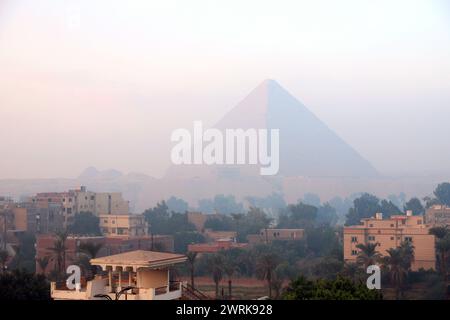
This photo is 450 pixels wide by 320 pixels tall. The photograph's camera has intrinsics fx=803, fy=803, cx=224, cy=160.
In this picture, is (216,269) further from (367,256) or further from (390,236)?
(390,236)

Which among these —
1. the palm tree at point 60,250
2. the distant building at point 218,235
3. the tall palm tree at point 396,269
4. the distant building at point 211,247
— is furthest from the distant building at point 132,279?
the distant building at point 218,235

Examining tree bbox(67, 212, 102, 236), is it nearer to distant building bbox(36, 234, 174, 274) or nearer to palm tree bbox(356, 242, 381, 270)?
distant building bbox(36, 234, 174, 274)

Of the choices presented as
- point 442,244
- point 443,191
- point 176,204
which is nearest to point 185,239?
point 442,244

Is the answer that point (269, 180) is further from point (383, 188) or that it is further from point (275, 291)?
point (275, 291)

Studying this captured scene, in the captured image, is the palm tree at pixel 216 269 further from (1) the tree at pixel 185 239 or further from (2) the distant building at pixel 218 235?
(2) the distant building at pixel 218 235

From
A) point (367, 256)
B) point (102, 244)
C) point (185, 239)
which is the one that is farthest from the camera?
point (185, 239)

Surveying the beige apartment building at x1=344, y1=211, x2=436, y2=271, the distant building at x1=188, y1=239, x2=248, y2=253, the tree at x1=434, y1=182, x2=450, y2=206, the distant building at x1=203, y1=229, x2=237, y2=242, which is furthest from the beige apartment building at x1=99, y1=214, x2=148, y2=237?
the tree at x1=434, y1=182, x2=450, y2=206
